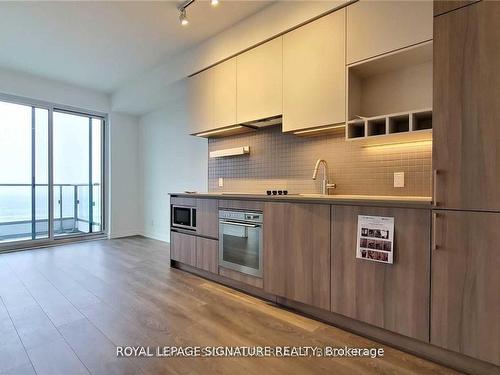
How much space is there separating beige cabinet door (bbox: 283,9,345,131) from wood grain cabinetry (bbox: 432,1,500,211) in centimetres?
86

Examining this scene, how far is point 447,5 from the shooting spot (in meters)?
1.62

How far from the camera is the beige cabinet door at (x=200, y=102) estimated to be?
11.9 ft

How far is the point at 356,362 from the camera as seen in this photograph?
1695 millimetres

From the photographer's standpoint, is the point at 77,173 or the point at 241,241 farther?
the point at 77,173

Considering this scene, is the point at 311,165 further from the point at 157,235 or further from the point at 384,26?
the point at 157,235

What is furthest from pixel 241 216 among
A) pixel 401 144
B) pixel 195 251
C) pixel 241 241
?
pixel 401 144

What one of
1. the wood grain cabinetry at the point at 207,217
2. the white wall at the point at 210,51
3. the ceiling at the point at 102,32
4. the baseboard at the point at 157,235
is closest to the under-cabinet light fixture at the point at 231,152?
the wood grain cabinetry at the point at 207,217

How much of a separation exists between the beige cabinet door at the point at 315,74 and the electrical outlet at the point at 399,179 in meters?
0.64

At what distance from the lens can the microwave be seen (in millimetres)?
3395

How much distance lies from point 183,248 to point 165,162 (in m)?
2.35

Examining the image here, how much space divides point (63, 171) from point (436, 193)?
19.1 ft

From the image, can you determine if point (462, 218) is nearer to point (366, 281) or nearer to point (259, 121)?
point (366, 281)

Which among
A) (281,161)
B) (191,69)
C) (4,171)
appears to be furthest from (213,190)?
(4,171)

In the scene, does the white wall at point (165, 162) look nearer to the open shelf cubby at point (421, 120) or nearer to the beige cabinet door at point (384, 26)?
the beige cabinet door at point (384, 26)
